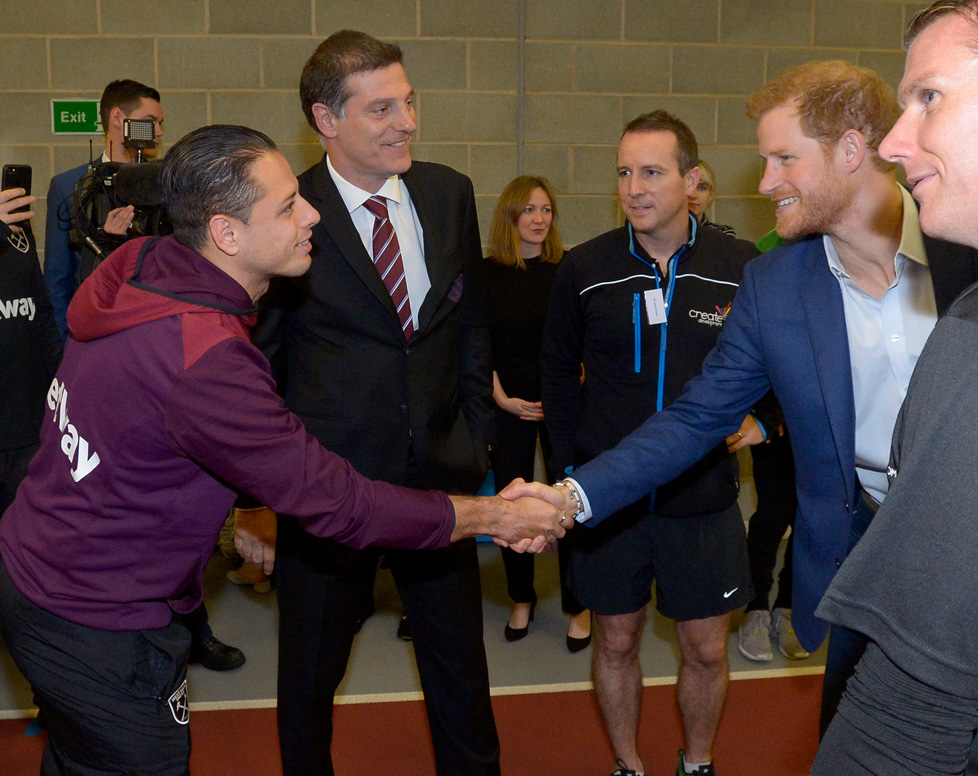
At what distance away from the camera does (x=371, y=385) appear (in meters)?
2.24

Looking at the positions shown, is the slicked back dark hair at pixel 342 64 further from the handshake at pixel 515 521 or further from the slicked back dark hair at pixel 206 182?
the handshake at pixel 515 521

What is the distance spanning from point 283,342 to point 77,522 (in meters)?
0.74

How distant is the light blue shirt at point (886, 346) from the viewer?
1.88 m

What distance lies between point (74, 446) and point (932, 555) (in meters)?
1.39

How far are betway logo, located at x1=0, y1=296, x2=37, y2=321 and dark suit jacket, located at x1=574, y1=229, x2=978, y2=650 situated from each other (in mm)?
2080

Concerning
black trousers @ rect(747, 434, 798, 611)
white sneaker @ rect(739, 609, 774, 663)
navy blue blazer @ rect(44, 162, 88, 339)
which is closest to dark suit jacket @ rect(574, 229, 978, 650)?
white sneaker @ rect(739, 609, 774, 663)

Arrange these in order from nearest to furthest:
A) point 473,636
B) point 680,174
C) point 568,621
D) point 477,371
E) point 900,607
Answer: point 900,607
point 473,636
point 477,371
point 680,174
point 568,621

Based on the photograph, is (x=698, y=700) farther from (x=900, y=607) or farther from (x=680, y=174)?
(x=900, y=607)

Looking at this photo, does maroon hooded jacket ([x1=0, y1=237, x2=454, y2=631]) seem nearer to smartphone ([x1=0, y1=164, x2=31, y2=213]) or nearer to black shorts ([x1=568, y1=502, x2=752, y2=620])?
black shorts ([x1=568, y1=502, x2=752, y2=620])

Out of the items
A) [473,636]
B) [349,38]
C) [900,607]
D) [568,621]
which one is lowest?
[568,621]

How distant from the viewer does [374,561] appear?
2338 mm

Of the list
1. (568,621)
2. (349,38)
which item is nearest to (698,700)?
(568,621)

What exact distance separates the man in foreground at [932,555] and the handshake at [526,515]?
1.06 m

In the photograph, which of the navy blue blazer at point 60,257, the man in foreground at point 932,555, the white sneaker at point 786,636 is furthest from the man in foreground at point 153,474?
the white sneaker at point 786,636
